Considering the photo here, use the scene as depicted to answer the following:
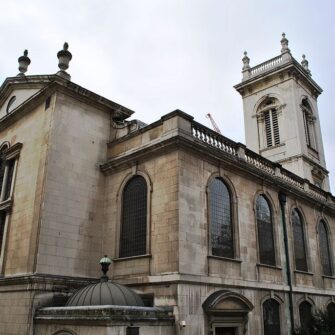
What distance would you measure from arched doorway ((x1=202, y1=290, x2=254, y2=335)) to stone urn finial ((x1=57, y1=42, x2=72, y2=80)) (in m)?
11.7

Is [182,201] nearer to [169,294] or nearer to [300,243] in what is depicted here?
[169,294]

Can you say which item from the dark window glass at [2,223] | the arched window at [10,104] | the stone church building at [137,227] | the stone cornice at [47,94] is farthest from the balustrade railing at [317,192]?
the arched window at [10,104]

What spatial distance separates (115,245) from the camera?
17.3 m

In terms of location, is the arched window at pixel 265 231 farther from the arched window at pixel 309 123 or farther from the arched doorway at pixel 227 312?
the arched window at pixel 309 123

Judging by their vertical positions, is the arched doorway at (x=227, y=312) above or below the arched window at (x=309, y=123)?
below

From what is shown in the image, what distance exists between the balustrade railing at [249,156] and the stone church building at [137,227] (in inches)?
3.5

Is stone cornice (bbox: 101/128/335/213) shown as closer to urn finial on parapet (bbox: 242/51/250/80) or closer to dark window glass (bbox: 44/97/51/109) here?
dark window glass (bbox: 44/97/51/109)

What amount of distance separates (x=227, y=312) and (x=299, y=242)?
8333mm

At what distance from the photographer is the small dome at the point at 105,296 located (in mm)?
13295

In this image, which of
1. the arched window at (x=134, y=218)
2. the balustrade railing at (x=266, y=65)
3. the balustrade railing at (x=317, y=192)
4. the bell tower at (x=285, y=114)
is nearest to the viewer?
the arched window at (x=134, y=218)

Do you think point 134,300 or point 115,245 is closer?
point 134,300

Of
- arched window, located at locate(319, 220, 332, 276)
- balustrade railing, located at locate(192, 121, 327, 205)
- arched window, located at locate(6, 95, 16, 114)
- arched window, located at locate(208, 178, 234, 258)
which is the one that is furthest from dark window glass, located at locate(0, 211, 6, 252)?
arched window, located at locate(319, 220, 332, 276)

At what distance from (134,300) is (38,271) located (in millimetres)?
4130

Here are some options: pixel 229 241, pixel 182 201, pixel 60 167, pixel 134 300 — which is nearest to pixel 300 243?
pixel 229 241
